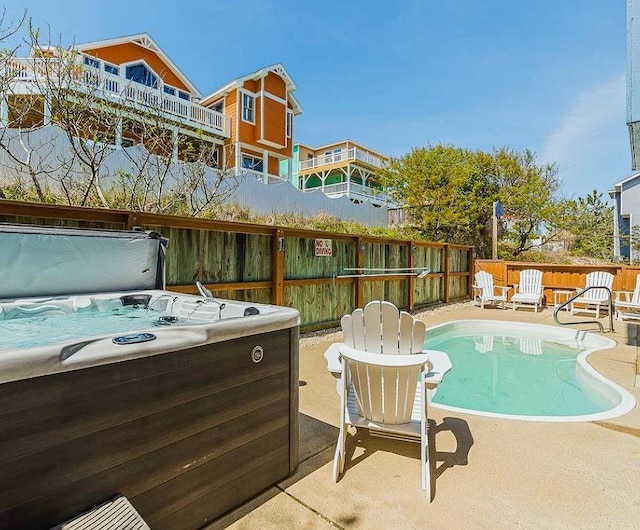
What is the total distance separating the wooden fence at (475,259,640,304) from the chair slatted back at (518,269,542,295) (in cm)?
45

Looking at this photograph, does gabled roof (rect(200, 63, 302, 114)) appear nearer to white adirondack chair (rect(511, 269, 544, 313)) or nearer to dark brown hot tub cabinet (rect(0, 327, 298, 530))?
white adirondack chair (rect(511, 269, 544, 313))

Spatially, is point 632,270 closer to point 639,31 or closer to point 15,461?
point 639,31

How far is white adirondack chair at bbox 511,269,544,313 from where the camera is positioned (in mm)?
9203

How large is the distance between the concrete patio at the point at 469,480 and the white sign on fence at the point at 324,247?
3.26m

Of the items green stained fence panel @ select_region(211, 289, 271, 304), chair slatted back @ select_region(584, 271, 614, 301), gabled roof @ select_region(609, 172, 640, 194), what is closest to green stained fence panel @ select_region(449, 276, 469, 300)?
chair slatted back @ select_region(584, 271, 614, 301)

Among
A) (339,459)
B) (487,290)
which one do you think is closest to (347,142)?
(487,290)

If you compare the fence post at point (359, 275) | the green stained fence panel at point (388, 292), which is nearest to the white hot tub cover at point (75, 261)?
the fence post at point (359, 275)

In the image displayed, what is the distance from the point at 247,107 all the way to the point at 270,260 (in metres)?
11.7

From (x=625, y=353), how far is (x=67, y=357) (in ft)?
21.2

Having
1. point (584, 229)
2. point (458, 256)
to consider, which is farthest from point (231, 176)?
point (584, 229)

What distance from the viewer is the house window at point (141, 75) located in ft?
41.1

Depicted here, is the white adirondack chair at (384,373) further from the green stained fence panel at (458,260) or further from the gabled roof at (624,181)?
the gabled roof at (624,181)

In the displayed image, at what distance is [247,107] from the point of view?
1491 centimetres

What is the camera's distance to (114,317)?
10.8 feet
